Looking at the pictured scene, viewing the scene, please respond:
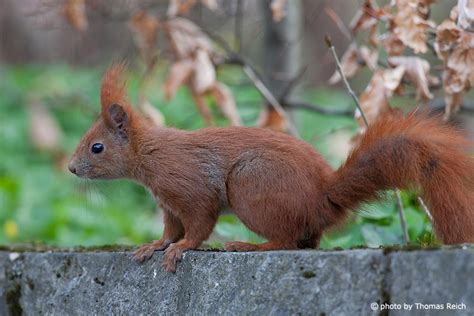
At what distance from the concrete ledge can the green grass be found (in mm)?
439

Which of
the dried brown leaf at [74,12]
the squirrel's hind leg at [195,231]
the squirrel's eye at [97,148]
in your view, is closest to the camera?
the squirrel's hind leg at [195,231]

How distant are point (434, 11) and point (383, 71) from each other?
672 cm

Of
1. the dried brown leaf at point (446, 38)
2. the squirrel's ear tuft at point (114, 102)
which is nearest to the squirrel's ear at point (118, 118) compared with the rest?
the squirrel's ear tuft at point (114, 102)

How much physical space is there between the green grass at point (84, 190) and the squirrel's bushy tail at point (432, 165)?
224 millimetres

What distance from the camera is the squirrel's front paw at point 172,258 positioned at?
2.70m

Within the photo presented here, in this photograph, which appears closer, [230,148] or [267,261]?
[267,261]

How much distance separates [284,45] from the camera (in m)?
4.66

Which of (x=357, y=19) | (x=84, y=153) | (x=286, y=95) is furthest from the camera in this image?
(x=286, y=95)

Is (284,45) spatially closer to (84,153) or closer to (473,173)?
(84,153)

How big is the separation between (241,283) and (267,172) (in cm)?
38

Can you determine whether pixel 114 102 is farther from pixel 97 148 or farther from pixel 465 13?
pixel 465 13

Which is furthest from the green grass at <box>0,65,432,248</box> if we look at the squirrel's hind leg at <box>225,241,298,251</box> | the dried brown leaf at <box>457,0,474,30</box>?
the dried brown leaf at <box>457,0,474,30</box>

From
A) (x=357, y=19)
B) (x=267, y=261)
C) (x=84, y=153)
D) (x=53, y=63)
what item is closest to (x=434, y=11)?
(x=53, y=63)

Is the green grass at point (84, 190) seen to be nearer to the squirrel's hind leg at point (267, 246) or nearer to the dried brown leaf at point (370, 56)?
the squirrel's hind leg at point (267, 246)
